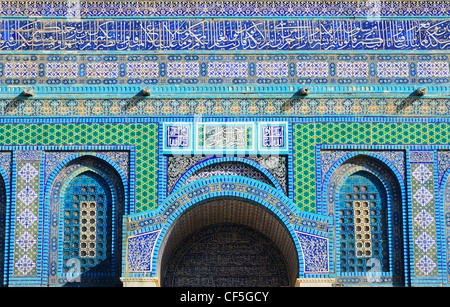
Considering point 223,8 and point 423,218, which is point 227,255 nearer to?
point 423,218

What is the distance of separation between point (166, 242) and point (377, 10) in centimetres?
587

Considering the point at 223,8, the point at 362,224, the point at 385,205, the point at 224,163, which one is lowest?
the point at 362,224

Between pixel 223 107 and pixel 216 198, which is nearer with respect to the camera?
pixel 216 198

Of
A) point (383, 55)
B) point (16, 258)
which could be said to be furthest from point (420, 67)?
point (16, 258)

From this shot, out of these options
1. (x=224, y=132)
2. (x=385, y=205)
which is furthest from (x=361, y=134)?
(x=224, y=132)

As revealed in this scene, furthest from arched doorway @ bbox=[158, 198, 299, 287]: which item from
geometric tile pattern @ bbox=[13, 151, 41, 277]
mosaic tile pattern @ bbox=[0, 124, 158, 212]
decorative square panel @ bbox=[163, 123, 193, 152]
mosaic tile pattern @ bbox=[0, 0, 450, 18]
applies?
mosaic tile pattern @ bbox=[0, 0, 450, 18]

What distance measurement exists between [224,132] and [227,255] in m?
2.59

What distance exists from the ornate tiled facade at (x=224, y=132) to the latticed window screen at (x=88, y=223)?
0.03 metres

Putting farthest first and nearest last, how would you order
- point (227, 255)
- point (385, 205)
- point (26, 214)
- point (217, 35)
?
point (227, 255), point (217, 35), point (385, 205), point (26, 214)

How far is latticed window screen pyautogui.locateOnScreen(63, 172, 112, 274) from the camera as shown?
20234mm

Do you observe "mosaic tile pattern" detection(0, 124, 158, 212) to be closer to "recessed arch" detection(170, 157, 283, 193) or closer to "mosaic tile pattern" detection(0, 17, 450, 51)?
"recessed arch" detection(170, 157, 283, 193)

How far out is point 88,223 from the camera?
20391mm

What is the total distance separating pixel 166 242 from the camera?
20203mm
